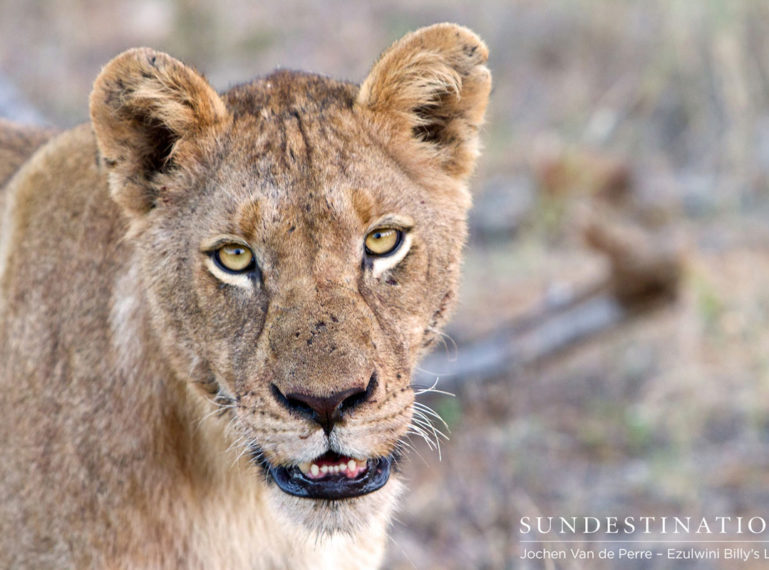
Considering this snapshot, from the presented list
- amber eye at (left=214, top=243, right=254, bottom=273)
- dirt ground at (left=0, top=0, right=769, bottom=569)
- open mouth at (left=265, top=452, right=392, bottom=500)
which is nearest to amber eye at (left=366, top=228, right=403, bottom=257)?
amber eye at (left=214, top=243, right=254, bottom=273)

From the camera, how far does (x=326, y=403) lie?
229 centimetres

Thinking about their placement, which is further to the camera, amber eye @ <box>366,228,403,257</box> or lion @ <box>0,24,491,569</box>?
amber eye @ <box>366,228,403,257</box>

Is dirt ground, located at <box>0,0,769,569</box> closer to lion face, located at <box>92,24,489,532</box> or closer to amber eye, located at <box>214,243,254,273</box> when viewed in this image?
lion face, located at <box>92,24,489,532</box>

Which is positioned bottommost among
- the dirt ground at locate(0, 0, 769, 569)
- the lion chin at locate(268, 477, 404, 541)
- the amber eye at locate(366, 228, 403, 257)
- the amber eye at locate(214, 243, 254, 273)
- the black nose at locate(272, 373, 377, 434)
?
the lion chin at locate(268, 477, 404, 541)

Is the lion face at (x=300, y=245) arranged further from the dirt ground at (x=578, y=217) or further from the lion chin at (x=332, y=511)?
the dirt ground at (x=578, y=217)

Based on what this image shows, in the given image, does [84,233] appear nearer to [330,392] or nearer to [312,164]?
[312,164]

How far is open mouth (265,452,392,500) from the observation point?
2.47m

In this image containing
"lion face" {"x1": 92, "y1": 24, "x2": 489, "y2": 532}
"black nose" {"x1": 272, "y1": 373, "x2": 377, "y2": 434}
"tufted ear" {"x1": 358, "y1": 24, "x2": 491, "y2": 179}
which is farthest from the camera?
"tufted ear" {"x1": 358, "y1": 24, "x2": 491, "y2": 179}

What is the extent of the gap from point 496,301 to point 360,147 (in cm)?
481

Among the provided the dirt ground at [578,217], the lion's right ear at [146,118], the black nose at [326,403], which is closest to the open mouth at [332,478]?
the black nose at [326,403]

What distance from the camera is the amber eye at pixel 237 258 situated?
2576 millimetres

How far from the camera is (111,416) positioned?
282cm

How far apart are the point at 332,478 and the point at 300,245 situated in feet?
1.93

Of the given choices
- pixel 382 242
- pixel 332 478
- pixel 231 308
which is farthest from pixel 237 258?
pixel 332 478
